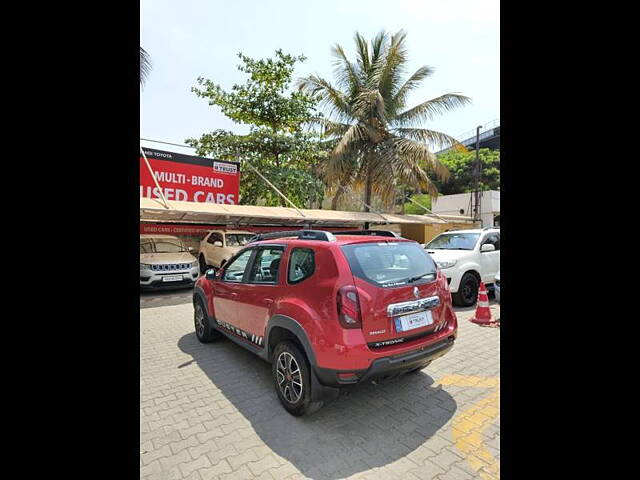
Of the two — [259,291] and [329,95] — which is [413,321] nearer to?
[259,291]

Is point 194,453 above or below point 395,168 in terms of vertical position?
below

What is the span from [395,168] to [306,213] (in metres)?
5.11

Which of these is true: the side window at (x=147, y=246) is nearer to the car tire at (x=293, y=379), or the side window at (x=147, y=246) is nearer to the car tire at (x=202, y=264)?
the car tire at (x=202, y=264)

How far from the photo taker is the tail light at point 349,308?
284cm

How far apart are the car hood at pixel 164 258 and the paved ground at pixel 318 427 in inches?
202

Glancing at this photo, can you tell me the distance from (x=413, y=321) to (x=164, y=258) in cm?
816

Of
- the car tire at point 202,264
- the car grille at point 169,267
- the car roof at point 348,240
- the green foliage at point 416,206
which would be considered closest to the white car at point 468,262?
the car roof at point 348,240

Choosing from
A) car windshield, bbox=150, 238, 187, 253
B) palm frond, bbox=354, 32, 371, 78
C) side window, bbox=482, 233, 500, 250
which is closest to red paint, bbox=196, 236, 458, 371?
side window, bbox=482, 233, 500, 250

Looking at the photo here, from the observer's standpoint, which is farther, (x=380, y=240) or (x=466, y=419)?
(x=380, y=240)

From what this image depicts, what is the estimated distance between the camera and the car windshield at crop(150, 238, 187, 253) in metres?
10.2

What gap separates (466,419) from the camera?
3115mm
